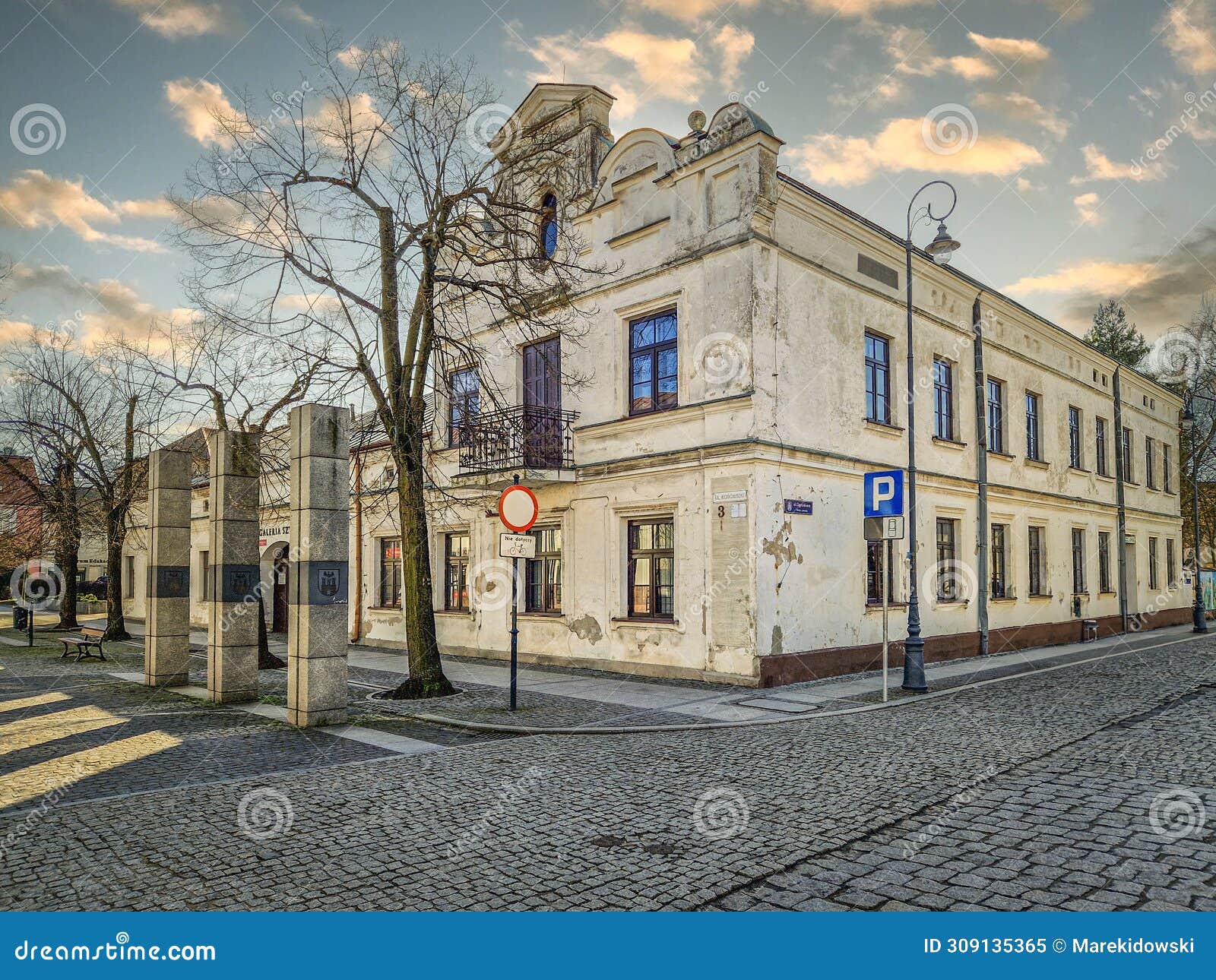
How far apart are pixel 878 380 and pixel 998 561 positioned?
6.82 meters

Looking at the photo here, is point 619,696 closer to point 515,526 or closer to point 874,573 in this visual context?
point 515,526

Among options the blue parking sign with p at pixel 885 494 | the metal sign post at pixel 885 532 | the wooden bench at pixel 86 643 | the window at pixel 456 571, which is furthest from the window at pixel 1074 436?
the wooden bench at pixel 86 643

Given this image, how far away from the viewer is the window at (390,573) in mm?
21656

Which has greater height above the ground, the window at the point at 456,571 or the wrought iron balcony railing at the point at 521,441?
the wrought iron balcony railing at the point at 521,441

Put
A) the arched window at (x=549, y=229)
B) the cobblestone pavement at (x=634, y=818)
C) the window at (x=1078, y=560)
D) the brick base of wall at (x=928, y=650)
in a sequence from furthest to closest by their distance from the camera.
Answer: the window at (x=1078, y=560) → the arched window at (x=549, y=229) → the brick base of wall at (x=928, y=650) → the cobblestone pavement at (x=634, y=818)

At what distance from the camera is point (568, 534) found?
16656 millimetres

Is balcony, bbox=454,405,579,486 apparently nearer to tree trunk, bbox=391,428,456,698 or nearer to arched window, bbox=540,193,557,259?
tree trunk, bbox=391,428,456,698

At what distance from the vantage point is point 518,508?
38.4 feet

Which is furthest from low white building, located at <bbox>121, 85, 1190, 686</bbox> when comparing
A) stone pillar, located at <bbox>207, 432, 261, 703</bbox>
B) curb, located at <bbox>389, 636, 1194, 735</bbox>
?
stone pillar, located at <bbox>207, 432, 261, 703</bbox>

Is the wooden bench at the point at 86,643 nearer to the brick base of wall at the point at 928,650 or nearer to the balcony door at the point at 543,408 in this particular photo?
the balcony door at the point at 543,408

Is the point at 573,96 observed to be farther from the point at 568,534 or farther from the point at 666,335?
the point at 568,534

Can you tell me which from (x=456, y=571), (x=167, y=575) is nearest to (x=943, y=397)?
(x=456, y=571)

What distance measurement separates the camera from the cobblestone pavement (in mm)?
4730

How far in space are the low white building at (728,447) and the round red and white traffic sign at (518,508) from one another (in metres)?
2.37
